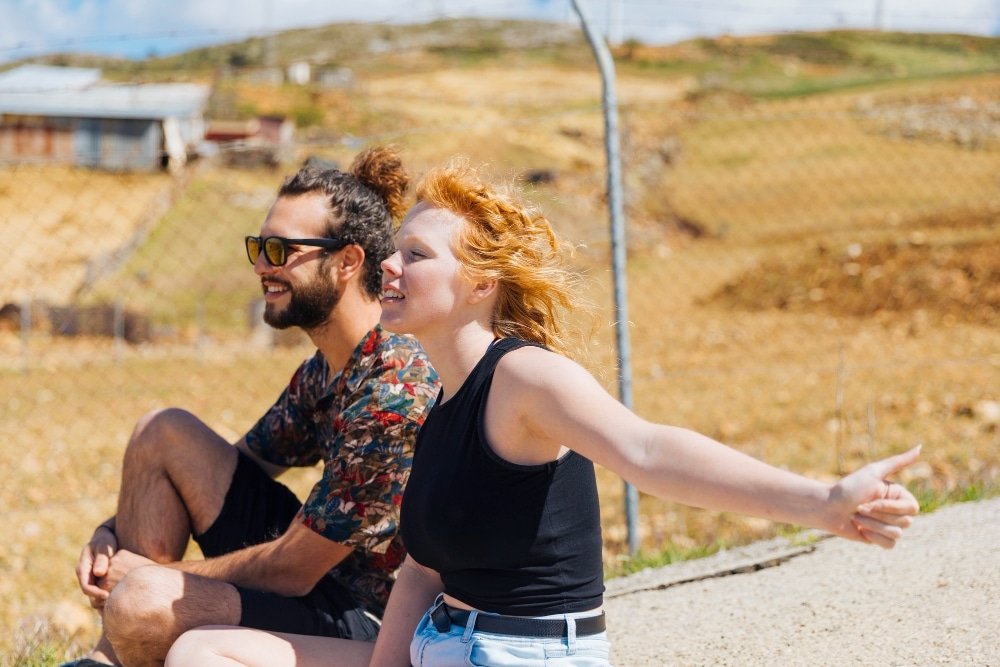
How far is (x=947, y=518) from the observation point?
4.27 m

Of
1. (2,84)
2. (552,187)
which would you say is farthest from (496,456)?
(2,84)

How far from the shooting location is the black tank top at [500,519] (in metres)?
2.22

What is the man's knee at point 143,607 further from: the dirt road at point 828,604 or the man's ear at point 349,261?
the dirt road at point 828,604

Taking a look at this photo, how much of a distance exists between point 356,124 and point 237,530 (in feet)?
117

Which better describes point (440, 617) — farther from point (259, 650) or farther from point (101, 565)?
point (101, 565)

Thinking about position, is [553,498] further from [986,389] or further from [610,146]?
[986,389]

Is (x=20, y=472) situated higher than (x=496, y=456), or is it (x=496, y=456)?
(x=496, y=456)

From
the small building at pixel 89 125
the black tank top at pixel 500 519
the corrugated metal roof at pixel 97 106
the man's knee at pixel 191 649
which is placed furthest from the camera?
the small building at pixel 89 125

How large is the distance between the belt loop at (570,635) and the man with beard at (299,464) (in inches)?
25.8

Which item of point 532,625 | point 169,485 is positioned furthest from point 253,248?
point 532,625

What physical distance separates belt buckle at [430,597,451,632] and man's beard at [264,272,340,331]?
96 cm

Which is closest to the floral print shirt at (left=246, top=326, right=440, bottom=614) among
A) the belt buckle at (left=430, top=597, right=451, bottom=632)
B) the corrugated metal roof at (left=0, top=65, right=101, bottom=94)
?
the belt buckle at (left=430, top=597, right=451, bottom=632)

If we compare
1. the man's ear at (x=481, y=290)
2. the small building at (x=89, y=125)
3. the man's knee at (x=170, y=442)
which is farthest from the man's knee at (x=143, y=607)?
the small building at (x=89, y=125)

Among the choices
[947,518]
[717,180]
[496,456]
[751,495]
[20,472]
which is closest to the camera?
[751,495]
